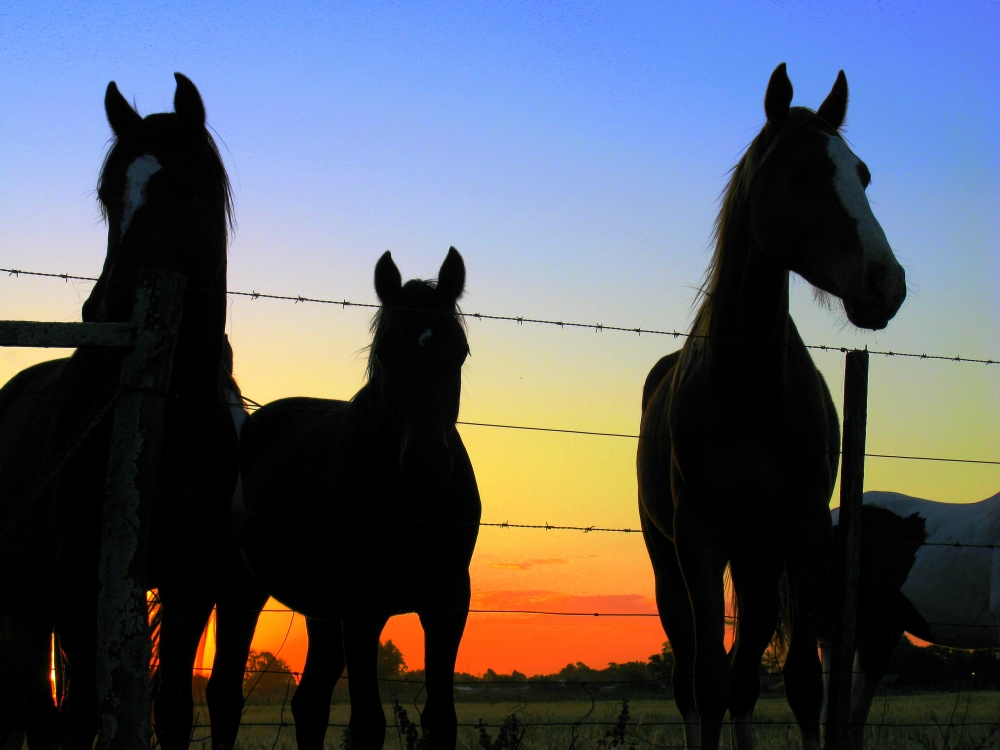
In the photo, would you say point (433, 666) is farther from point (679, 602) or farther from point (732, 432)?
point (679, 602)

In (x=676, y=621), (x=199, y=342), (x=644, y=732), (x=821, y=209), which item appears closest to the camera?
(x=199, y=342)

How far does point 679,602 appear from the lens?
5.88 metres

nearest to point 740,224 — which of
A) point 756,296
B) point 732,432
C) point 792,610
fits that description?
point 756,296

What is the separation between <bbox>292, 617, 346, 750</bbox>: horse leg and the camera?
470cm

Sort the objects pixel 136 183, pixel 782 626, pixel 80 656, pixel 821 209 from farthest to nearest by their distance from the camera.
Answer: pixel 782 626 < pixel 821 209 < pixel 136 183 < pixel 80 656

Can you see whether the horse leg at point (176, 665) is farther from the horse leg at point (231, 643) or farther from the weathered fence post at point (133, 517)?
the horse leg at point (231, 643)

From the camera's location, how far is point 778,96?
4562mm

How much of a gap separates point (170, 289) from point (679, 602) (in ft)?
12.8

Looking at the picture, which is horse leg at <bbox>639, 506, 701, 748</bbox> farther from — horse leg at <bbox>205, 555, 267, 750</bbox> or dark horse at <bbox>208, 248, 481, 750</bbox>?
horse leg at <bbox>205, 555, 267, 750</bbox>

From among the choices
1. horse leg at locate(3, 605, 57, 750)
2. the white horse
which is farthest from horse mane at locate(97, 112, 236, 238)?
the white horse

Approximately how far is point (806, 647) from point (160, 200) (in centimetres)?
338

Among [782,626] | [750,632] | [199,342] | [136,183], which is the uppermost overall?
[136,183]

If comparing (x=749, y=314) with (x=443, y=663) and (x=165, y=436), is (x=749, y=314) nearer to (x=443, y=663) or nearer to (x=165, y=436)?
(x=443, y=663)

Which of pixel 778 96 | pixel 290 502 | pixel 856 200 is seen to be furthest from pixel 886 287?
pixel 290 502
